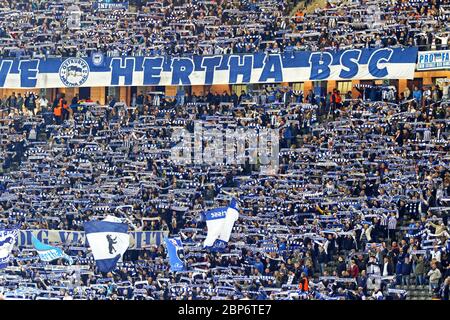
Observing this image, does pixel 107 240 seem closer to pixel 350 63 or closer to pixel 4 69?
pixel 4 69

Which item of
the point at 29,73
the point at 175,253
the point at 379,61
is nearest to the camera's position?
the point at 175,253

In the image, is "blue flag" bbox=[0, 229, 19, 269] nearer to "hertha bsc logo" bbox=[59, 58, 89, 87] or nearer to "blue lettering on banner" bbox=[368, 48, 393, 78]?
"hertha bsc logo" bbox=[59, 58, 89, 87]

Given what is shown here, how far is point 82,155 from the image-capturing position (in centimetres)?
2786

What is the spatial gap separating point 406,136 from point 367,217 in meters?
1.74

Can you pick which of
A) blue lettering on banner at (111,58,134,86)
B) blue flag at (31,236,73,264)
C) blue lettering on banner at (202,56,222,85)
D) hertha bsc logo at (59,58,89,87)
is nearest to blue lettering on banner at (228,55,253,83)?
blue lettering on banner at (202,56,222,85)

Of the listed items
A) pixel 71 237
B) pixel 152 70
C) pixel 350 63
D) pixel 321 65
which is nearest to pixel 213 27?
pixel 152 70

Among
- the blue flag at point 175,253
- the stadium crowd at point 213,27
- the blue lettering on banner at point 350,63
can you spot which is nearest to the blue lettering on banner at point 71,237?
the blue flag at point 175,253

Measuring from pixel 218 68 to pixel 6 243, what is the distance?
522 centimetres

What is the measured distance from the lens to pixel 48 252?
26.8 metres

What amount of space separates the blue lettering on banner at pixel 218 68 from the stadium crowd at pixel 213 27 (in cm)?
16

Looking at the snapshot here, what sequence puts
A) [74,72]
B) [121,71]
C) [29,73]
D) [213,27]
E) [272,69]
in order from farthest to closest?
[29,73]
[74,72]
[121,71]
[213,27]
[272,69]

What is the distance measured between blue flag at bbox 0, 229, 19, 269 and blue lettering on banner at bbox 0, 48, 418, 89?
334 centimetres

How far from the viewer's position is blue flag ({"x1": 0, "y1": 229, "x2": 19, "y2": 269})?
27.0m

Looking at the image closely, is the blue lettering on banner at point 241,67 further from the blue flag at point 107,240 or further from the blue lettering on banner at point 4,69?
the blue lettering on banner at point 4,69
